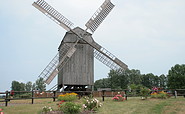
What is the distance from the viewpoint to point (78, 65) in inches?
878

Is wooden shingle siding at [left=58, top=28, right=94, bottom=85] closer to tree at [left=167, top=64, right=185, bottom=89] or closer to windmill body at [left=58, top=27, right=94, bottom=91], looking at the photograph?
windmill body at [left=58, top=27, right=94, bottom=91]

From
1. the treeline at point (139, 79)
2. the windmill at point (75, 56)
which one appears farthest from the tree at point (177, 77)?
the windmill at point (75, 56)

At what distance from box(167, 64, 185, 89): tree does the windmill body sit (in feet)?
95.0

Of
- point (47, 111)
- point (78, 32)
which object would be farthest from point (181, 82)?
point (47, 111)

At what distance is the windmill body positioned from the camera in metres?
21.9

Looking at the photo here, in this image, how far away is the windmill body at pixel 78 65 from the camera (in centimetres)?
2189

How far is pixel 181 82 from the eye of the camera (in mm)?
43906

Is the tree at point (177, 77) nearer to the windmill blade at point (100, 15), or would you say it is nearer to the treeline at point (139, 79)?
the treeline at point (139, 79)

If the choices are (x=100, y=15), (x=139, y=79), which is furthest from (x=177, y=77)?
(x=100, y=15)

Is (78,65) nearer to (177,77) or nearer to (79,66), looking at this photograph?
(79,66)

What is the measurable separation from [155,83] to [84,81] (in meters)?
61.3

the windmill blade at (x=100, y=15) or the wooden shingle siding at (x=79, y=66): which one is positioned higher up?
the windmill blade at (x=100, y=15)

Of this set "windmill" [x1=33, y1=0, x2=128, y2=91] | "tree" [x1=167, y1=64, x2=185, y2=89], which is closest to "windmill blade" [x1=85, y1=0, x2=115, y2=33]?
"windmill" [x1=33, y1=0, x2=128, y2=91]

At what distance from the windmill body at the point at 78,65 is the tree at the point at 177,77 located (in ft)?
95.0
